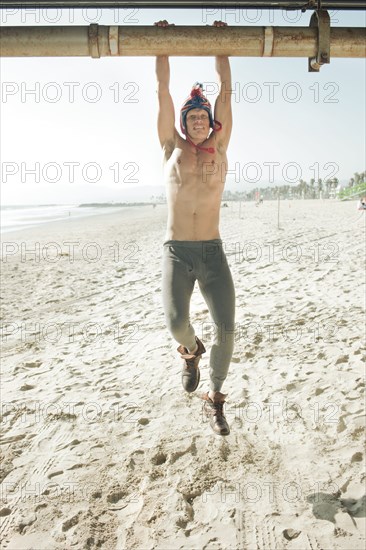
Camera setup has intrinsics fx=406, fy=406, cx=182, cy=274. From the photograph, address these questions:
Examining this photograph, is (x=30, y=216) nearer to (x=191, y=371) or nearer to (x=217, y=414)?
(x=191, y=371)

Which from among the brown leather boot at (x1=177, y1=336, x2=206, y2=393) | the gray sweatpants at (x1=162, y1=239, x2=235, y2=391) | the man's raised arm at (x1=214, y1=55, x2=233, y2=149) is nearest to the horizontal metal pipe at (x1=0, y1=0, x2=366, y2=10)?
the man's raised arm at (x1=214, y1=55, x2=233, y2=149)

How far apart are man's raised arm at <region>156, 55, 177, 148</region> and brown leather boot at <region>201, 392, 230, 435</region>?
7.32ft

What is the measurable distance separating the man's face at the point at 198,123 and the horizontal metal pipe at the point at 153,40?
2.66ft

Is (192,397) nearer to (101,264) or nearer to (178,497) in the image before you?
(178,497)

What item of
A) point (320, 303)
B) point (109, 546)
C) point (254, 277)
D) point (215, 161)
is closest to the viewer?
point (109, 546)

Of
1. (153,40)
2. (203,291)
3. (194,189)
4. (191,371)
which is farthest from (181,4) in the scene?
(191,371)

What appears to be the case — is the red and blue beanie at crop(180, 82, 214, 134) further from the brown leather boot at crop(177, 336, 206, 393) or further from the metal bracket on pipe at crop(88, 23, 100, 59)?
the brown leather boot at crop(177, 336, 206, 393)

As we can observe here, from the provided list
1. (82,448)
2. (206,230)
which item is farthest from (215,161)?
(82,448)

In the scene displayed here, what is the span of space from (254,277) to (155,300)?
2665 mm

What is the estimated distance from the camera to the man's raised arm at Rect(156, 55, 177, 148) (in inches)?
120

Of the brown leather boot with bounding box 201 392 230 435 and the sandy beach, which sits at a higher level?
the brown leather boot with bounding box 201 392 230 435

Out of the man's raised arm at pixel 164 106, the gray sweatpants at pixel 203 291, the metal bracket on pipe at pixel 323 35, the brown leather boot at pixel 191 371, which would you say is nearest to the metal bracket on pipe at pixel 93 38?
the man's raised arm at pixel 164 106

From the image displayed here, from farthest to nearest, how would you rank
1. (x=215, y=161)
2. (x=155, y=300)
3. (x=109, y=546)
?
1. (x=155, y=300)
2. (x=215, y=161)
3. (x=109, y=546)

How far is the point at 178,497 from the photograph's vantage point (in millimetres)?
3543
